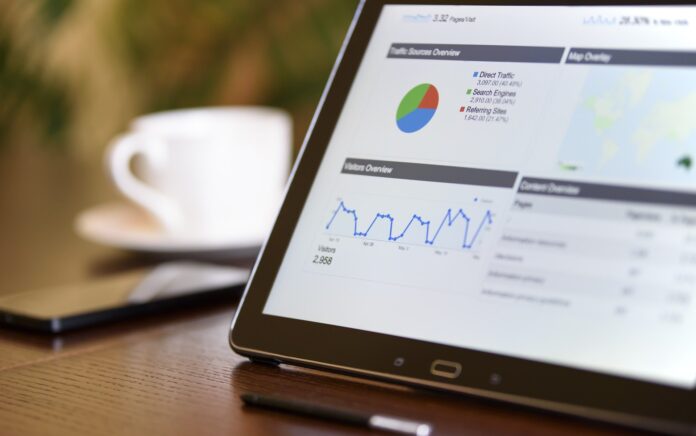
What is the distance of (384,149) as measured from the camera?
→ 1.89 feet

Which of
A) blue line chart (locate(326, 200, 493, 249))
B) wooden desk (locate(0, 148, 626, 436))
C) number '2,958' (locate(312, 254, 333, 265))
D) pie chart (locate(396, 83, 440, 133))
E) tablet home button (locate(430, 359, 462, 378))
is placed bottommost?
wooden desk (locate(0, 148, 626, 436))

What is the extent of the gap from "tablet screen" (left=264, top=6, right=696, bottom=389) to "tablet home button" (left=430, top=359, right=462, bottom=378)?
0.04 ft

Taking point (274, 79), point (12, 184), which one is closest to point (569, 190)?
point (12, 184)

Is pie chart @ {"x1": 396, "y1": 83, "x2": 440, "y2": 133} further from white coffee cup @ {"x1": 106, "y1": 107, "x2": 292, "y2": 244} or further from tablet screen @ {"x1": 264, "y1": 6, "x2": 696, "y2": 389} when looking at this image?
white coffee cup @ {"x1": 106, "y1": 107, "x2": 292, "y2": 244}

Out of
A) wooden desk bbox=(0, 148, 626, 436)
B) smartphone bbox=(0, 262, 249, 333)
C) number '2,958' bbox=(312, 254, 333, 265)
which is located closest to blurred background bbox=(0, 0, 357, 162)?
smartphone bbox=(0, 262, 249, 333)

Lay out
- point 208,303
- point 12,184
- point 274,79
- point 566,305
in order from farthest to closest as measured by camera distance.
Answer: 1. point 274,79
2. point 12,184
3. point 208,303
4. point 566,305

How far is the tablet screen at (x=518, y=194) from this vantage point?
474 mm

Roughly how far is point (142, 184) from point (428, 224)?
53 centimetres

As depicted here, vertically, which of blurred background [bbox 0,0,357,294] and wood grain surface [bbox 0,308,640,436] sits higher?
blurred background [bbox 0,0,357,294]

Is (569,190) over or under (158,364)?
over

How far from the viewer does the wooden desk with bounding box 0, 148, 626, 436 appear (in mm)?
469

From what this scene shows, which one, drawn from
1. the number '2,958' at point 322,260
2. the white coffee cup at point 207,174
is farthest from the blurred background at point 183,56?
the number '2,958' at point 322,260

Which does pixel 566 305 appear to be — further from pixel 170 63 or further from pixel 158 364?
pixel 170 63

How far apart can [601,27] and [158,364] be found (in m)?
0.35
